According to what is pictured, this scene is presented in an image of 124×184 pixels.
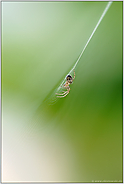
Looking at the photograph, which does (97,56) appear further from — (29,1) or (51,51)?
(29,1)

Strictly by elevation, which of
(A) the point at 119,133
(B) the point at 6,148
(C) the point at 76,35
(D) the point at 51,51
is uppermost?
(C) the point at 76,35

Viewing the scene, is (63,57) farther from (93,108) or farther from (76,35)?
(93,108)

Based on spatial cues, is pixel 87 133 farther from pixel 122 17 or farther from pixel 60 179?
pixel 122 17

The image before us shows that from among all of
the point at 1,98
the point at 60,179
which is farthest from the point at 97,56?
the point at 60,179

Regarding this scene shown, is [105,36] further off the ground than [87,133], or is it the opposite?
[105,36]

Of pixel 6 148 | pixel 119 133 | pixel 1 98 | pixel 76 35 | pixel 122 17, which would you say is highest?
pixel 122 17

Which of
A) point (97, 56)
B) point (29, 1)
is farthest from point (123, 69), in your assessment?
point (29, 1)

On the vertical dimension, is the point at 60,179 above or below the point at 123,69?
below

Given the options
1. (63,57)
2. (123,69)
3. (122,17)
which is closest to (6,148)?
(63,57)
